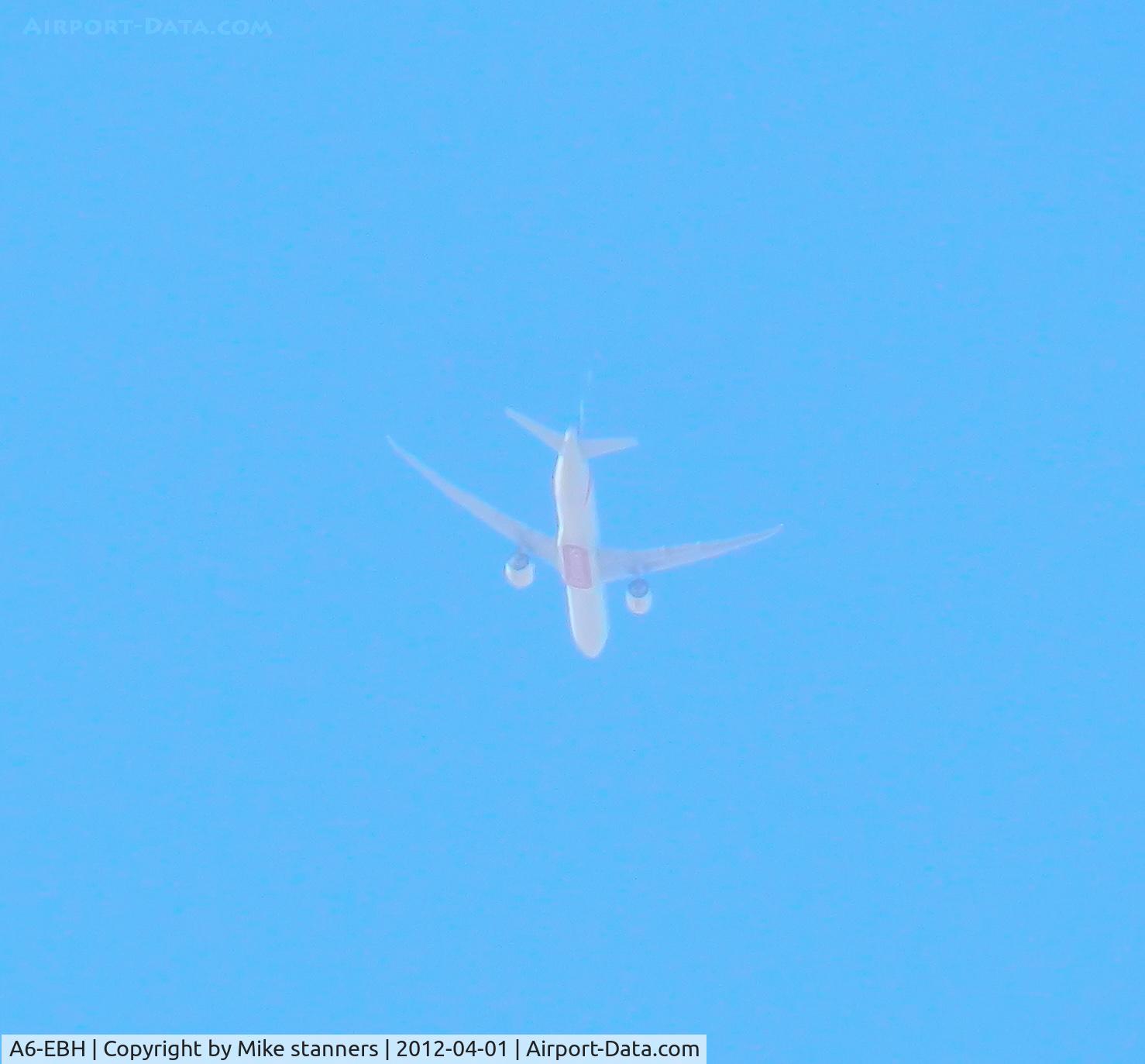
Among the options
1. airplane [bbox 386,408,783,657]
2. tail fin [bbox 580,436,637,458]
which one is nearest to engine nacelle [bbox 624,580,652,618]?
airplane [bbox 386,408,783,657]

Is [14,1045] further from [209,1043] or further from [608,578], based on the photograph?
[608,578]

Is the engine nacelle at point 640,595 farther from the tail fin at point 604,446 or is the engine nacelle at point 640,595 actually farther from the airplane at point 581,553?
the tail fin at point 604,446

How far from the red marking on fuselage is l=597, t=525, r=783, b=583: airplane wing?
2.56 feet

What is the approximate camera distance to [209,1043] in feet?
212

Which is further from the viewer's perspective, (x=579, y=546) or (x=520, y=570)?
(x=520, y=570)

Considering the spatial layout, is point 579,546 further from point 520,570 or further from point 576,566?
point 520,570

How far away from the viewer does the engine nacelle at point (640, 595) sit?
253 feet

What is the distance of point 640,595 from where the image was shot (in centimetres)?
7706

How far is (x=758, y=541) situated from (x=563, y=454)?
8.95 m

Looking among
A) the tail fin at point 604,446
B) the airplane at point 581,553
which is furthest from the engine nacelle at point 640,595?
the tail fin at point 604,446

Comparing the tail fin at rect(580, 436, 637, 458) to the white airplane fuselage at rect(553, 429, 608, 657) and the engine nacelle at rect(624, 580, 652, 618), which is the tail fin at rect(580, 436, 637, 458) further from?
the engine nacelle at rect(624, 580, 652, 618)

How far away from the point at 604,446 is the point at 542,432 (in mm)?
2151

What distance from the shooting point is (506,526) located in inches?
3022

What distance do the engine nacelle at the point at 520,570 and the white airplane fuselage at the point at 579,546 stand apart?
1.62m
